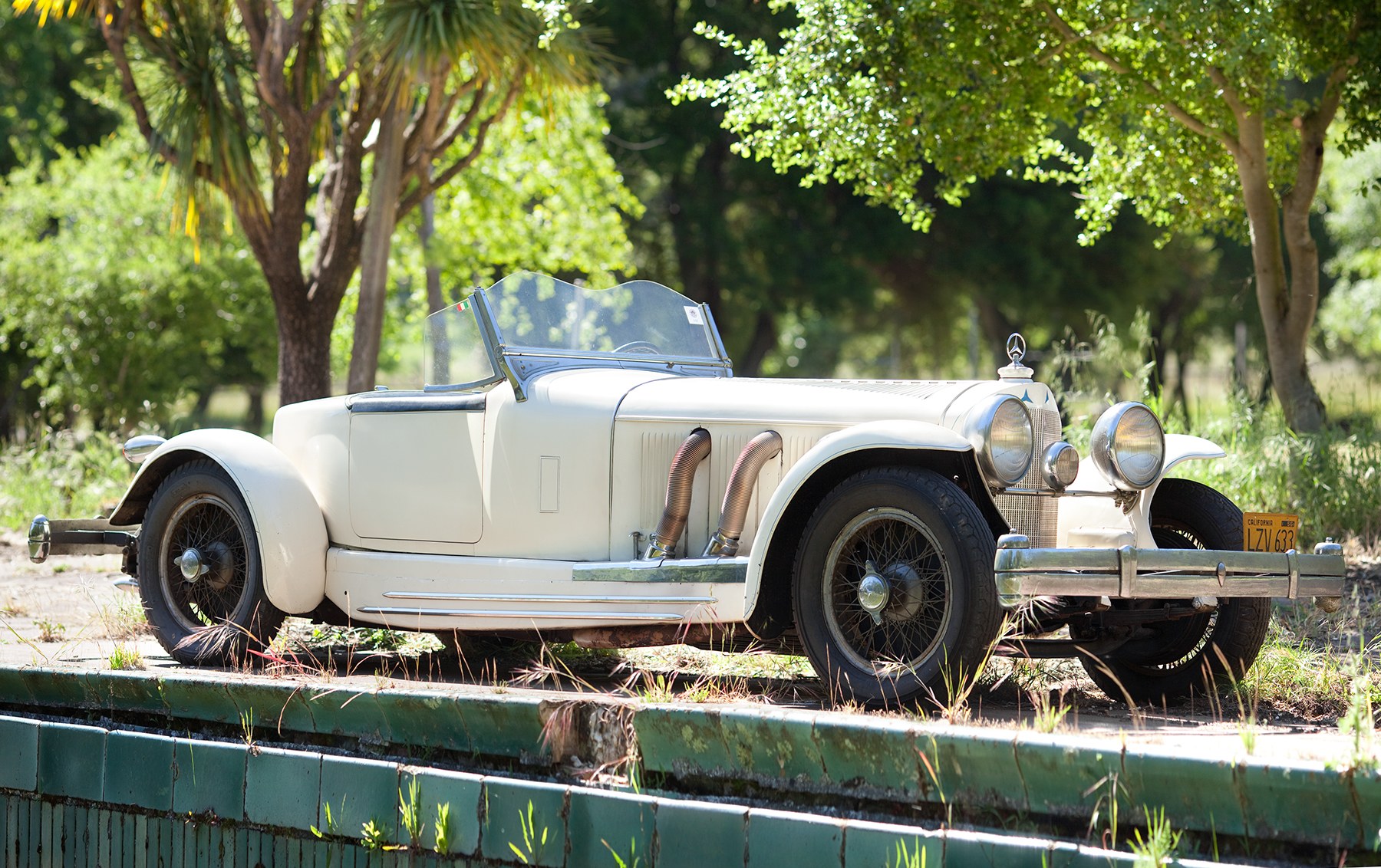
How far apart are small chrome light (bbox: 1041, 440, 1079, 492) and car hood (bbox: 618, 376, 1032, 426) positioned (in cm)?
26

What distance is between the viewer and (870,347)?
50812mm

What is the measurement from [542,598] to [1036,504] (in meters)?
1.79

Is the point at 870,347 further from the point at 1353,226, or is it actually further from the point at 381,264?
the point at 381,264

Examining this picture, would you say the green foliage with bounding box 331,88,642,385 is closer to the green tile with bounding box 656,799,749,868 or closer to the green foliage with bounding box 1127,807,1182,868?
the green tile with bounding box 656,799,749,868

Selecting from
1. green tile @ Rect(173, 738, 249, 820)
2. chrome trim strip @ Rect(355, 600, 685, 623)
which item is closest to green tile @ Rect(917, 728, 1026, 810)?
chrome trim strip @ Rect(355, 600, 685, 623)

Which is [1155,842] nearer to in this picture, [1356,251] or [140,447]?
[140,447]

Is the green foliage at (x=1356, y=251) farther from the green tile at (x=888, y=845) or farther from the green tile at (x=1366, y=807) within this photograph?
the green tile at (x=888, y=845)

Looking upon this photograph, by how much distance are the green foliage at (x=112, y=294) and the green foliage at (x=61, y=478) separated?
21.2 inches

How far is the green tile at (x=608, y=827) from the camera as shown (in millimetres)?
3572

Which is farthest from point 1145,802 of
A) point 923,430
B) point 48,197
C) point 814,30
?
point 48,197

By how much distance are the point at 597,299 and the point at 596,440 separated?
101 centimetres

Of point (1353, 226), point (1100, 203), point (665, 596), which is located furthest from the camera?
point (1353, 226)

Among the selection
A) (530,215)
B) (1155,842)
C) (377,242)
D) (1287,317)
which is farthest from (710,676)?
(530,215)

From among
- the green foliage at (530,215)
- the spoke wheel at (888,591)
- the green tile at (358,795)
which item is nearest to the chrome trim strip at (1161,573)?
the spoke wheel at (888,591)
